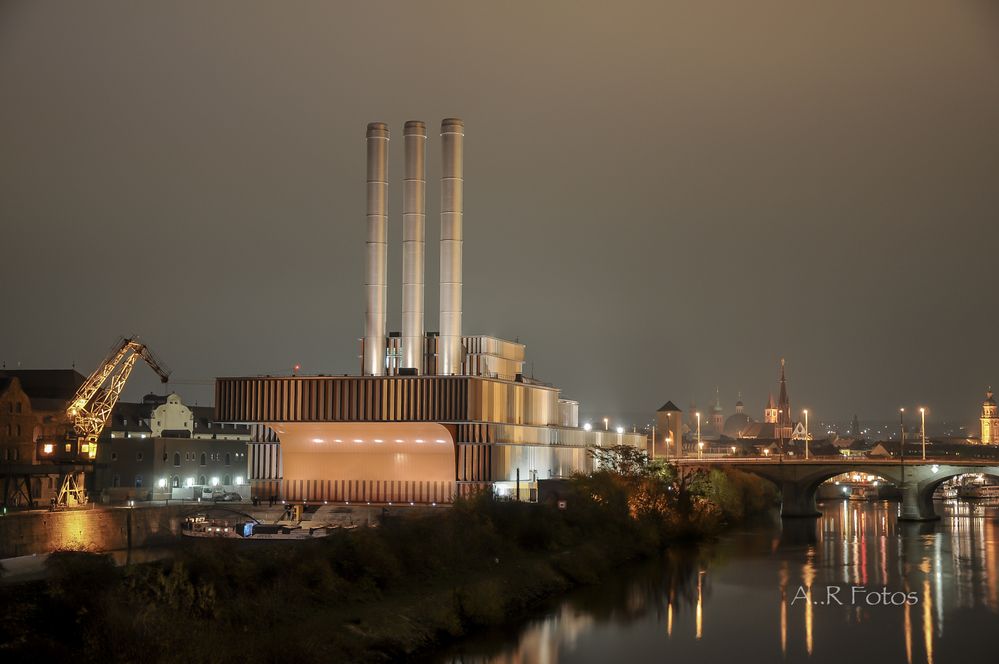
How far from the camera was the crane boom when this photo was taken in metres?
94.0

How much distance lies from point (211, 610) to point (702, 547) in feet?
176

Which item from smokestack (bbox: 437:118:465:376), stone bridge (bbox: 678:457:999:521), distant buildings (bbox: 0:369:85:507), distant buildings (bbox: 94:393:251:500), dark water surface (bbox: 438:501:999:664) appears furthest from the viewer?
stone bridge (bbox: 678:457:999:521)

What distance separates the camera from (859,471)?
12456cm

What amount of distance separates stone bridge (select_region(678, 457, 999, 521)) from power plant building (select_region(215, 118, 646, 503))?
42.7m

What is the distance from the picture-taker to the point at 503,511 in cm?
6606

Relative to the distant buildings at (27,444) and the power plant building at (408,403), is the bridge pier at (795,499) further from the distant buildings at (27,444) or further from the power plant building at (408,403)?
the distant buildings at (27,444)

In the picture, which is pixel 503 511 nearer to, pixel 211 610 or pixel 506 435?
pixel 506 435

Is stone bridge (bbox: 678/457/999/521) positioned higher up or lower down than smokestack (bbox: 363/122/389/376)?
lower down

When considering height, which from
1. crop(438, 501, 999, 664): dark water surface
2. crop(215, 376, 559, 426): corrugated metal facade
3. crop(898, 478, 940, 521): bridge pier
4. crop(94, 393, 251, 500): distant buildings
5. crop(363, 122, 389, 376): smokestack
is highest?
crop(363, 122, 389, 376): smokestack

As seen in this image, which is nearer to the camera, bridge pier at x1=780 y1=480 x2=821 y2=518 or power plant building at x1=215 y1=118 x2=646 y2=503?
power plant building at x1=215 y1=118 x2=646 y2=503

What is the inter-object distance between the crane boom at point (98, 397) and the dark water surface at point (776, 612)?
46.7 metres

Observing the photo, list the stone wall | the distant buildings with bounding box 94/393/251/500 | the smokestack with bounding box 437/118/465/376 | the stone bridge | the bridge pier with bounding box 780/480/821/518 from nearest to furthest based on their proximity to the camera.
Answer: the stone wall
the smokestack with bounding box 437/118/465/376
the distant buildings with bounding box 94/393/251/500
the stone bridge
the bridge pier with bounding box 780/480/821/518

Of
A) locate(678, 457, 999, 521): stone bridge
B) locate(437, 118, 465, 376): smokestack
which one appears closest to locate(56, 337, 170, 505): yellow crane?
locate(437, 118, 465, 376): smokestack

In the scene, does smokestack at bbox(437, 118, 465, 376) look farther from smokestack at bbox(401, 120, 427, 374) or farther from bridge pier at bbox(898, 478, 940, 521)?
bridge pier at bbox(898, 478, 940, 521)
